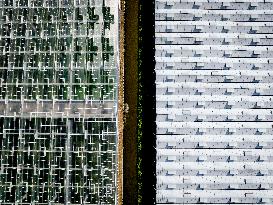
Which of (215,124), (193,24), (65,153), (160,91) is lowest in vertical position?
(65,153)

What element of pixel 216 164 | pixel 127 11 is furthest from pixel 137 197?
pixel 127 11

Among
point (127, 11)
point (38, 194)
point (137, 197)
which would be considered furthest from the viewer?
point (127, 11)

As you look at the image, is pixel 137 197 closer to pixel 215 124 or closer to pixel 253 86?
pixel 215 124

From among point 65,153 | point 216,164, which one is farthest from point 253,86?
point 65,153

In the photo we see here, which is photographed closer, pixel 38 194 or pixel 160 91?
pixel 38 194

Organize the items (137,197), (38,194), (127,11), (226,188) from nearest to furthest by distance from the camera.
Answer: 1. (38,194)
2. (226,188)
3. (137,197)
4. (127,11)

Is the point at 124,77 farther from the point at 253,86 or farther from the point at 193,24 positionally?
the point at 253,86

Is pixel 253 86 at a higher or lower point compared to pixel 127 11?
lower
